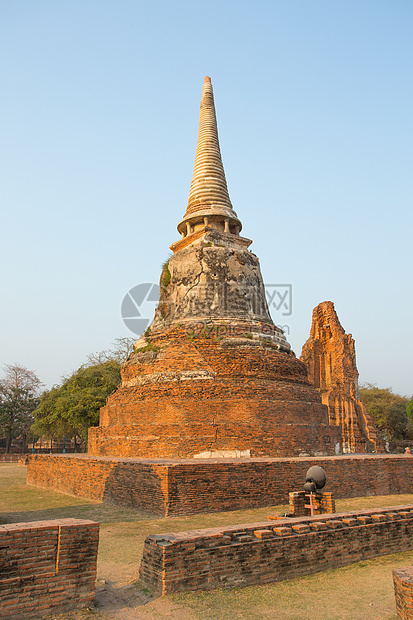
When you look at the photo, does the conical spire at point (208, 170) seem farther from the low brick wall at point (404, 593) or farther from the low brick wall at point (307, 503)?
the low brick wall at point (404, 593)

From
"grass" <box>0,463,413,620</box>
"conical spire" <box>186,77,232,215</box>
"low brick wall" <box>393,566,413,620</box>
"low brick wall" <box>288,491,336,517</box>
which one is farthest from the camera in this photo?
"conical spire" <box>186,77,232,215</box>

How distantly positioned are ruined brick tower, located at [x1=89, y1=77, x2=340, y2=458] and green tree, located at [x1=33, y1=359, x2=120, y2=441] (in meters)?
9.73

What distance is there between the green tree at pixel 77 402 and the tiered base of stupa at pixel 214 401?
9865 millimetres

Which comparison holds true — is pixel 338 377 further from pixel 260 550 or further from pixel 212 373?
pixel 260 550

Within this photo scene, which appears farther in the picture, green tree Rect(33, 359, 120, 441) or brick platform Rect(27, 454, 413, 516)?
green tree Rect(33, 359, 120, 441)

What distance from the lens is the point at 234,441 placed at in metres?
13.2

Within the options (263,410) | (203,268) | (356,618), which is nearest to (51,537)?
Result: (356,618)

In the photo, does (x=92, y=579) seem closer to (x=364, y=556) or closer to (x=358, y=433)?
(x=364, y=556)

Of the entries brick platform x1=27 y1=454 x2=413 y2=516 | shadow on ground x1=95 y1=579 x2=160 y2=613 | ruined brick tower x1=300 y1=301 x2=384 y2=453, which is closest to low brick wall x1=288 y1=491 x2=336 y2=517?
brick platform x1=27 y1=454 x2=413 y2=516

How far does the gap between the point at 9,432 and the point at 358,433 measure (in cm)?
2669

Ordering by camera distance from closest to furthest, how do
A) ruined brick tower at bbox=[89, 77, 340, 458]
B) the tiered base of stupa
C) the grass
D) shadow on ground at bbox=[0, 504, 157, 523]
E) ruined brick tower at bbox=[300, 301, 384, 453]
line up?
the grass → shadow on ground at bbox=[0, 504, 157, 523] → the tiered base of stupa → ruined brick tower at bbox=[89, 77, 340, 458] → ruined brick tower at bbox=[300, 301, 384, 453]

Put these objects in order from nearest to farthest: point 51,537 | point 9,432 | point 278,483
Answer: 1. point 51,537
2. point 278,483
3. point 9,432

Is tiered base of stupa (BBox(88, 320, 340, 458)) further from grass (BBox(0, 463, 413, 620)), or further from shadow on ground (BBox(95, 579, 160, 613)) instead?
shadow on ground (BBox(95, 579, 160, 613))

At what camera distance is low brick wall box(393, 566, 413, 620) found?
4.36 m
